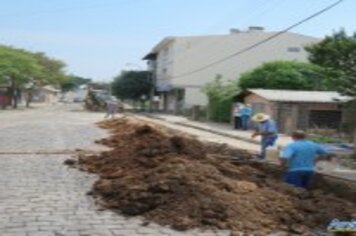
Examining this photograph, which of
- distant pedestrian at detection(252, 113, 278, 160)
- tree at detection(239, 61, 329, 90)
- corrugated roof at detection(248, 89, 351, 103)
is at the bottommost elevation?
distant pedestrian at detection(252, 113, 278, 160)

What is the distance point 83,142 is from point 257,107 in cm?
2296

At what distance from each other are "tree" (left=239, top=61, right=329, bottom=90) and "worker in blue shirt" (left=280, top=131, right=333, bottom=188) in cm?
4270

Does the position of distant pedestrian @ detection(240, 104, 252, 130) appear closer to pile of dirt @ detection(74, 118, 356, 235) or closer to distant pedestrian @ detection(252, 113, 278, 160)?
distant pedestrian @ detection(252, 113, 278, 160)

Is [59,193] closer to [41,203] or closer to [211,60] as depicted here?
[41,203]

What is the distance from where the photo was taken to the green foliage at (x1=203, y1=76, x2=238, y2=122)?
53.4 metres

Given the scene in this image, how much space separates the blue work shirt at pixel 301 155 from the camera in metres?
12.2

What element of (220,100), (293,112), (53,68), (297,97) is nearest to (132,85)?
(53,68)

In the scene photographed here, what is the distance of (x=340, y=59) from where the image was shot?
94.8 ft

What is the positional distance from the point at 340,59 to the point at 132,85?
6236cm

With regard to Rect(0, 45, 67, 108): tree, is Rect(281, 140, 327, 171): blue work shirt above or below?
below

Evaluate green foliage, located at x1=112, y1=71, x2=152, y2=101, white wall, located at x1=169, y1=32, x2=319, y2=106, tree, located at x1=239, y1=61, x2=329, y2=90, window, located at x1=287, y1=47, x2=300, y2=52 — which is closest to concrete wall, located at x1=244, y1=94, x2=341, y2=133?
tree, located at x1=239, y1=61, x2=329, y2=90

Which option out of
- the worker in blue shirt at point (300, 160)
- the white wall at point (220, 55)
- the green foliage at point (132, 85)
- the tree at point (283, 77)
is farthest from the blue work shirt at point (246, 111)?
the green foliage at point (132, 85)

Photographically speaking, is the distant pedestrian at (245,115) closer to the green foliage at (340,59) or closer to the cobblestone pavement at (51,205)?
the green foliage at (340,59)

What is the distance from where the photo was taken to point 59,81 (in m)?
118
